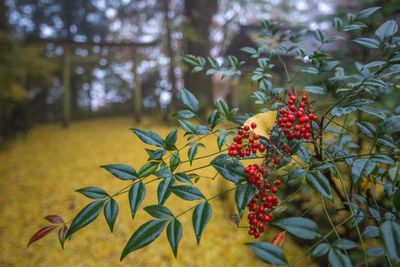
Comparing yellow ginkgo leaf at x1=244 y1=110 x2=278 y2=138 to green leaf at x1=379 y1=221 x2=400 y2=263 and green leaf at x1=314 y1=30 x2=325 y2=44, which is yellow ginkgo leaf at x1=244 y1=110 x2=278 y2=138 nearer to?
green leaf at x1=379 y1=221 x2=400 y2=263

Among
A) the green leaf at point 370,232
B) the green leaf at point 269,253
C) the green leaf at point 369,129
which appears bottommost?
the green leaf at point 370,232

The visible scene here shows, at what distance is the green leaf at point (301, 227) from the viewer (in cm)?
80

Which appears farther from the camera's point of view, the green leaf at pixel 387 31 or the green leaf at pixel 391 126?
the green leaf at pixel 387 31

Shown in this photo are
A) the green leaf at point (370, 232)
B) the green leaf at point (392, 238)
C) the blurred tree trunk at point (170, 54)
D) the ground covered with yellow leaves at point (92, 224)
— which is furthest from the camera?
the blurred tree trunk at point (170, 54)

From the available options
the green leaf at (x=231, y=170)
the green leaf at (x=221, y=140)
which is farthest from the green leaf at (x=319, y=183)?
the green leaf at (x=221, y=140)

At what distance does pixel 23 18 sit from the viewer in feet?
38.0

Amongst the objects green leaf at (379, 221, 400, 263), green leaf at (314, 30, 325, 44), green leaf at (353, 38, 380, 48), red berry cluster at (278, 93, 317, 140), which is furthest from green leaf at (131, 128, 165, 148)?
green leaf at (314, 30, 325, 44)

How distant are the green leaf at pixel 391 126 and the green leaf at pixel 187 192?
684 mm

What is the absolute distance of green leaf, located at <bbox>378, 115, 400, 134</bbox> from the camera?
3.24ft

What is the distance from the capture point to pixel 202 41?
7.44 metres

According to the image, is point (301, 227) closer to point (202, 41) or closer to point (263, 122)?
point (263, 122)

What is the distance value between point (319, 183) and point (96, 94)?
495 inches

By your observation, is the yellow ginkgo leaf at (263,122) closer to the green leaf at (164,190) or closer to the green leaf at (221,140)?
the green leaf at (221,140)

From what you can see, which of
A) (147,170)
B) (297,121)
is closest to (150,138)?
(147,170)
